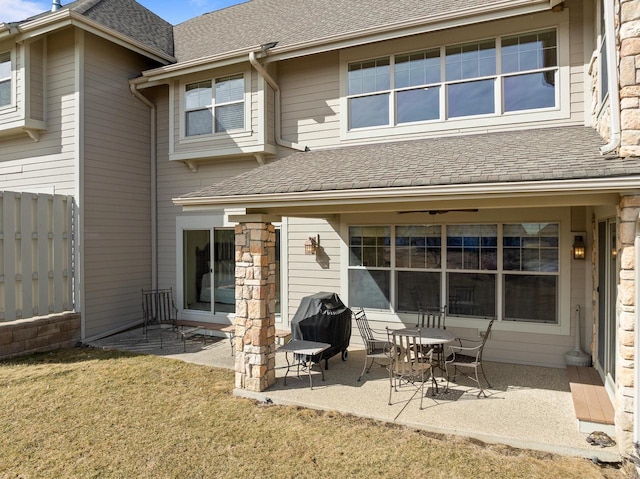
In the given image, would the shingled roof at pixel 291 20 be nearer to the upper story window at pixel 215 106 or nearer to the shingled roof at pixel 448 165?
the upper story window at pixel 215 106

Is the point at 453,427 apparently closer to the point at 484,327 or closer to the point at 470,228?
the point at 484,327

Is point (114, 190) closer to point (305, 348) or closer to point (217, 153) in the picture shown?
point (217, 153)

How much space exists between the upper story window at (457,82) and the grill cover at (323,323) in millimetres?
3772

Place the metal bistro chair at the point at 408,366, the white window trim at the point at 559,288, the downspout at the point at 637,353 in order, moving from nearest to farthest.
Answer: the downspout at the point at 637,353 < the metal bistro chair at the point at 408,366 < the white window trim at the point at 559,288

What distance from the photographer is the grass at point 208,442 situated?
4098 mm

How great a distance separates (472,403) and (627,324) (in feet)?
7.04

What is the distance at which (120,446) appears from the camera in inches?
181

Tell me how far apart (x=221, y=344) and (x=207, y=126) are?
490 cm

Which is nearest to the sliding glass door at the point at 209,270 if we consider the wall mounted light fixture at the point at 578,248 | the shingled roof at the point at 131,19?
the shingled roof at the point at 131,19

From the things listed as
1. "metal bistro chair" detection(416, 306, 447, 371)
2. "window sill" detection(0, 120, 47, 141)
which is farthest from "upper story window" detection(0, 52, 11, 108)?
"metal bistro chair" detection(416, 306, 447, 371)

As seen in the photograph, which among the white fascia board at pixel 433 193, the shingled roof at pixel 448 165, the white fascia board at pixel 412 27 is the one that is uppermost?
the white fascia board at pixel 412 27

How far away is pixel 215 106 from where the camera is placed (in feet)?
31.0

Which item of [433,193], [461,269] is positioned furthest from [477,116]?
[433,193]

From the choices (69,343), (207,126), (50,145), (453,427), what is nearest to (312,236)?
(207,126)
